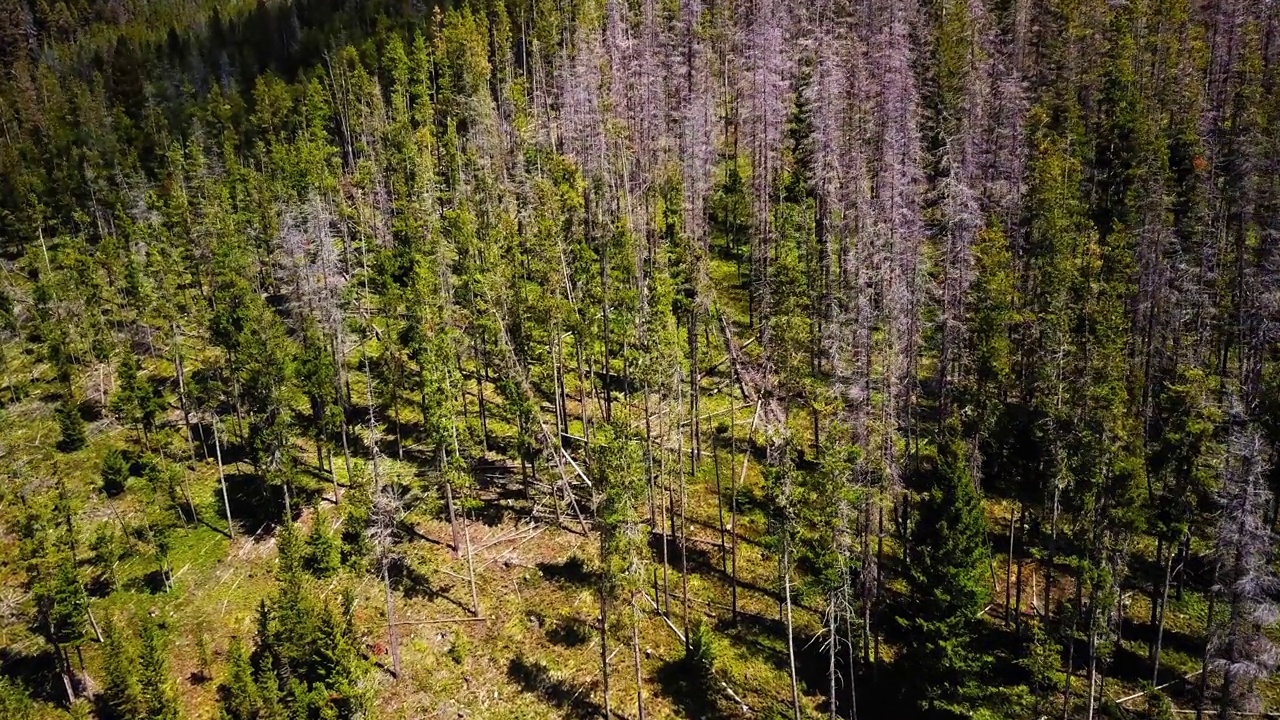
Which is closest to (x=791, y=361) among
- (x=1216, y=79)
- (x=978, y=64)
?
(x=978, y=64)

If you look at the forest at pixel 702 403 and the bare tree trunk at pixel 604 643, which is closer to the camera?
the bare tree trunk at pixel 604 643

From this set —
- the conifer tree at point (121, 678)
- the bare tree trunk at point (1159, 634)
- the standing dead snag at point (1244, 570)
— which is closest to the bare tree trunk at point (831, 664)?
the standing dead snag at point (1244, 570)

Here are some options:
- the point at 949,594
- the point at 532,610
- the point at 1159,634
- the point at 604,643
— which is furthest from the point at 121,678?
the point at 1159,634

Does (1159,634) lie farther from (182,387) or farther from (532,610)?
(182,387)

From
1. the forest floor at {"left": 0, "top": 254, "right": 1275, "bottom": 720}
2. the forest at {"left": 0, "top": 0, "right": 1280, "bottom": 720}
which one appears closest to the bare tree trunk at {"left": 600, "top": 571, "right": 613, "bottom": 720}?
the forest floor at {"left": 0, "top": 254, "right": 1275, "bottom": 720}

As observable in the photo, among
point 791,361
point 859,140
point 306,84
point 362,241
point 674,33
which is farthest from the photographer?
point 306,84

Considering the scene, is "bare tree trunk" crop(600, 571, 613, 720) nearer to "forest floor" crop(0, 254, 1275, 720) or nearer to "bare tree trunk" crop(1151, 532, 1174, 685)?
"forest floor" crop(0, 254, 1275, 720)

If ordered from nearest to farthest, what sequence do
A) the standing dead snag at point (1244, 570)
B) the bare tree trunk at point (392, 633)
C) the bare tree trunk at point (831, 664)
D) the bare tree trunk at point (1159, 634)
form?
the standing dead snag at point (1244, 570) < the bare tree trunk at point (831, 664) < the bare tree trunk at point (1159, 634) < the bare tree trunk at point (392, 633)

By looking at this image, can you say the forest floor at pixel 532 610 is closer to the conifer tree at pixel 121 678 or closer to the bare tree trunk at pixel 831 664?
the bare tree trunk at pixel 831 664

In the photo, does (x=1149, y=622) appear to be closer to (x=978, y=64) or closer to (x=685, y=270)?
(x=685, y=270)
